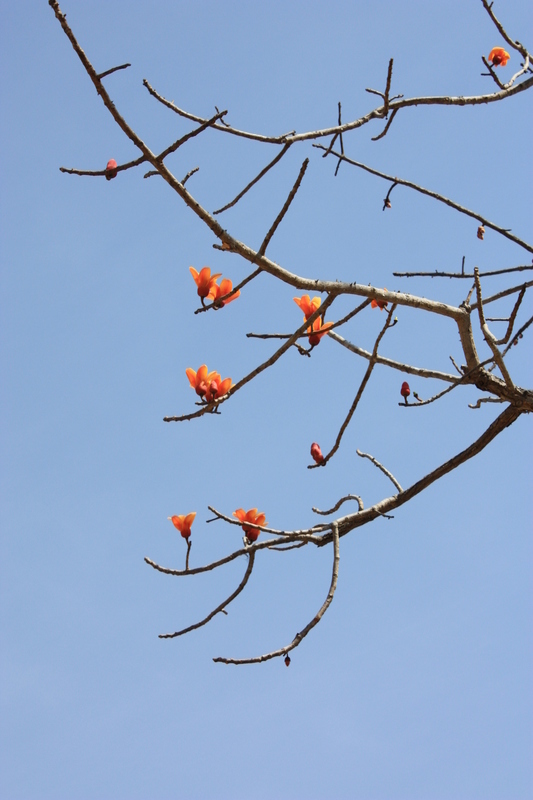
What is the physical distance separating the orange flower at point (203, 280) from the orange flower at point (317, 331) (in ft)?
1.46

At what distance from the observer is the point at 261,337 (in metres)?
2.92

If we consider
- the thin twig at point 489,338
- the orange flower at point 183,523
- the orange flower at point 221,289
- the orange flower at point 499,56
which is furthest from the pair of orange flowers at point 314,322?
the orange flower at point 499,56

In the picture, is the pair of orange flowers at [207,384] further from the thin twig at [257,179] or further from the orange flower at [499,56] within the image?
the orange flower at [499,56]

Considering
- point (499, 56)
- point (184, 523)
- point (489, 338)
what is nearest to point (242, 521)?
point (184, 523)

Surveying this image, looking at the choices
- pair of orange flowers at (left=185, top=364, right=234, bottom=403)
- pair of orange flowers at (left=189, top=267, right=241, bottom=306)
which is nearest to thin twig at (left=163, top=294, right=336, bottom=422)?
pair of orange flowers at (left=185, top=364, right=234, bottom=403)

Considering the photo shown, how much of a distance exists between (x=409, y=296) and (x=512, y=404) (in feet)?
2.11

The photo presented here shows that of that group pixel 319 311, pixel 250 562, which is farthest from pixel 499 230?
pixel 250 562

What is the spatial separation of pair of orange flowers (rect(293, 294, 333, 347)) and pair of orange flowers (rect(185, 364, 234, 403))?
0.40m

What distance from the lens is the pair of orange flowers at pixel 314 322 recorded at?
3.07 metres

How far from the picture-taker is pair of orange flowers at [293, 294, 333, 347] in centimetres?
307

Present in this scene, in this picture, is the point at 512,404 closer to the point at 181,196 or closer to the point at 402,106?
the point at 402,106

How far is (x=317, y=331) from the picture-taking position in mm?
3049

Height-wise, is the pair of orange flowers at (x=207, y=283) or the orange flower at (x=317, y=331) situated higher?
the pair of orange flowers at (x=207, y=283)

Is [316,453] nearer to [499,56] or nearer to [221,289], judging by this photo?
[221,289]
